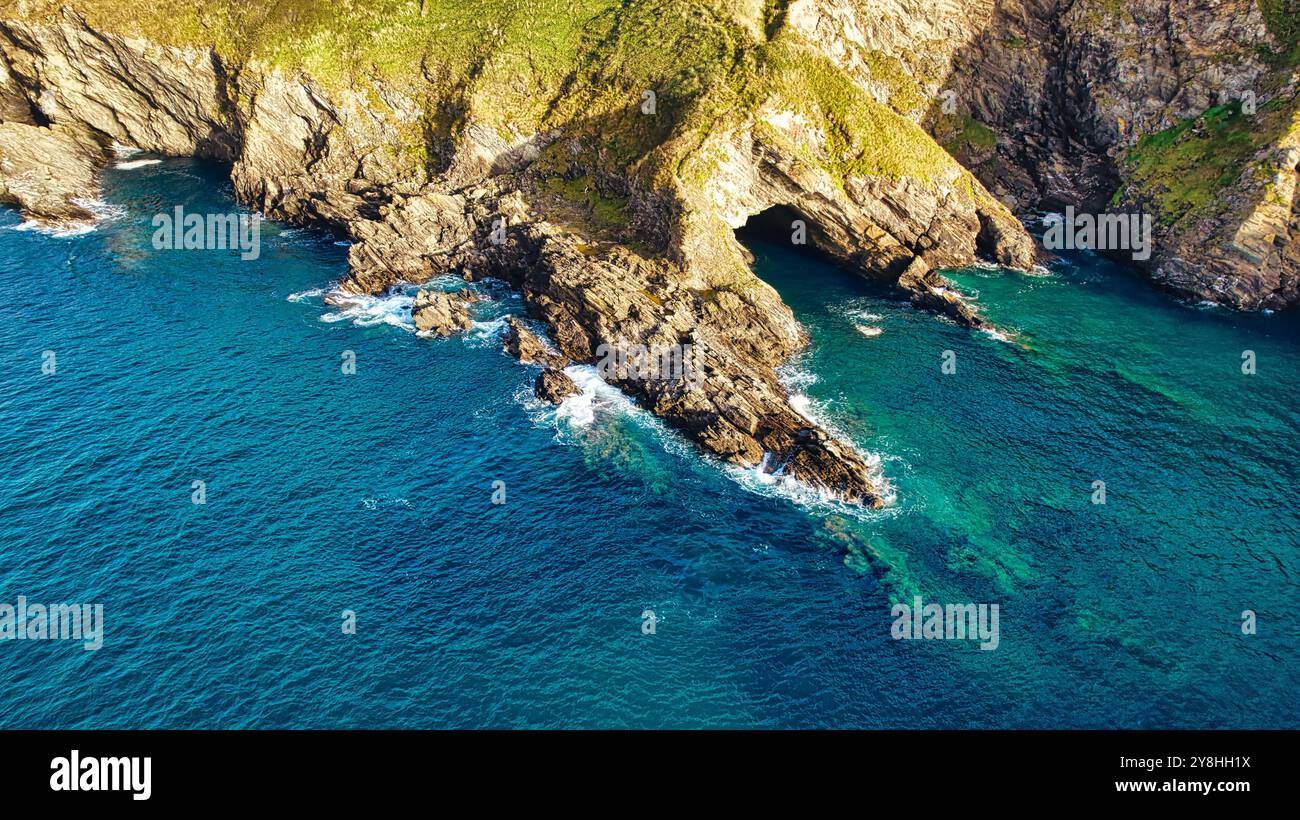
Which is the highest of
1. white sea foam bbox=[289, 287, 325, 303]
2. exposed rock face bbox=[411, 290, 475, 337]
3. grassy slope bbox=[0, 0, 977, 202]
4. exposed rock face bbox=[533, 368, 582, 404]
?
grassy slope bbox=[0, 0, 977, 202]

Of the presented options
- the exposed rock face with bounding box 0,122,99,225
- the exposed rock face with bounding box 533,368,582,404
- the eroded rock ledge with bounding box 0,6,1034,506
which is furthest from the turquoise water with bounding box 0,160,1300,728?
the exposed rock face with bounding box 0,122,99,225

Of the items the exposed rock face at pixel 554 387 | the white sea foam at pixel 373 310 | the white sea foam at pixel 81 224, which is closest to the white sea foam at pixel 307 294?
the white sea foam at pixel 373 310

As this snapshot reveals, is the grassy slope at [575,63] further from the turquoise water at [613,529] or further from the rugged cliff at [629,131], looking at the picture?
the turquoise water at [613,529]

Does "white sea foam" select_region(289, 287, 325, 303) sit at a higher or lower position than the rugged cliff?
lower

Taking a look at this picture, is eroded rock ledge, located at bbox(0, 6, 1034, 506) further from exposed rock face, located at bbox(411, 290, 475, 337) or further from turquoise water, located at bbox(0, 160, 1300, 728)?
turquoise water, located at bbox(0, 160, 1300, 728)

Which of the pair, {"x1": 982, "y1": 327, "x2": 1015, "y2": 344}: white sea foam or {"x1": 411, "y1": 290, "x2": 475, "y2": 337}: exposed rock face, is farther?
{"x1": 411, "y1": 290, "x2": 475, "y2": 337}: exposed rock face
